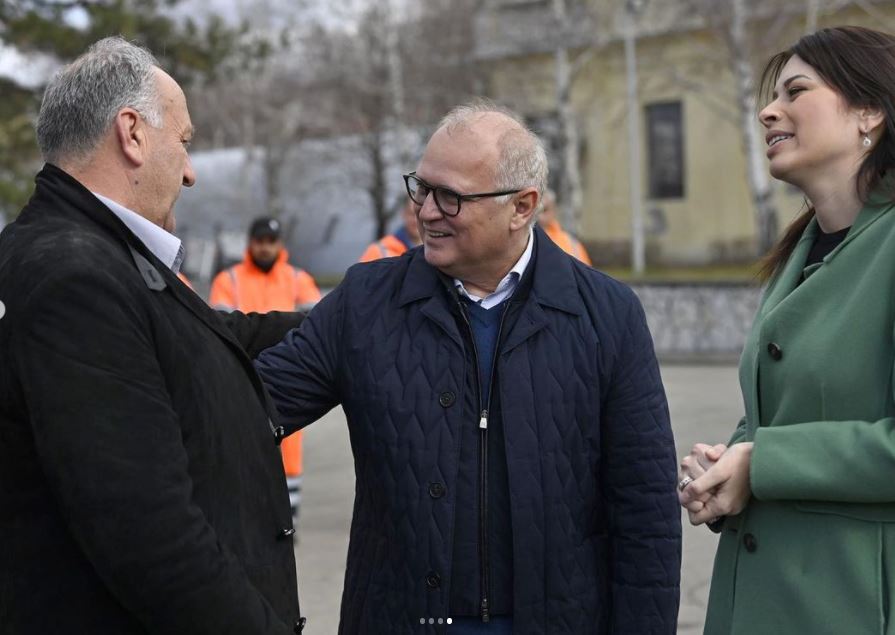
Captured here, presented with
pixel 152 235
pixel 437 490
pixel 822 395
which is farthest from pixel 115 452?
pixel 822 395

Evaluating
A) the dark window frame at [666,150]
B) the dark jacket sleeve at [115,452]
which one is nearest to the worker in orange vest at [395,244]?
the dark jacket sleeve at [115,452]

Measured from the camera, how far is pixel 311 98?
36.0 m

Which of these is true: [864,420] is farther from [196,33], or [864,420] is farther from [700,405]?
[196,33]

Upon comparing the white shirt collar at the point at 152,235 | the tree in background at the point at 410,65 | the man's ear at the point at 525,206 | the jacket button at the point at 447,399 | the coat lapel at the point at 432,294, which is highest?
the tree in background at the point at 410,65

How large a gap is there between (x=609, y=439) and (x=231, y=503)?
106cm

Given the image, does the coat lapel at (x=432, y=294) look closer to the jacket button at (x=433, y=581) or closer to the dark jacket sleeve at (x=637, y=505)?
the dark jacket sleeve at (x=637, y=505)

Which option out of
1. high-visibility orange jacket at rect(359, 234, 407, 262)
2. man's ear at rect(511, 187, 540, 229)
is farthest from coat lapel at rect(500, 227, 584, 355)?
high-visibility orange jacket at rect(359, 234, 407, 262)

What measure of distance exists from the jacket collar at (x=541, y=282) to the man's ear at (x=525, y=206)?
106 millimetres

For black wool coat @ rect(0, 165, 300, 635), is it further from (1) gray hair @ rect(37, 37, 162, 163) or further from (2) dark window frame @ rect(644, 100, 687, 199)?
(2) dark window frame @ rect(644, 100, 687, 199)

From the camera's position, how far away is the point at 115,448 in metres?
2.11

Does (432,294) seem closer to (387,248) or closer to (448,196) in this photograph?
(448,196)

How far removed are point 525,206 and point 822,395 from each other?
0.92m

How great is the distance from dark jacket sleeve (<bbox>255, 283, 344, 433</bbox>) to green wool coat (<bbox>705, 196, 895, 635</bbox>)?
1.06 m

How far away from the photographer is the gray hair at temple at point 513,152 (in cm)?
305
